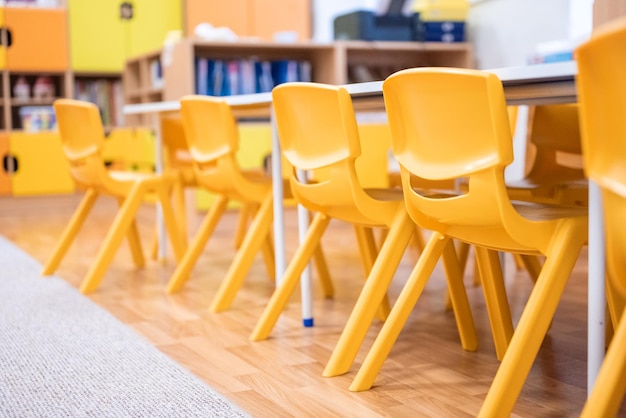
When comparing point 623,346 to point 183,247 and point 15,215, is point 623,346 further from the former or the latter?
point 15,215

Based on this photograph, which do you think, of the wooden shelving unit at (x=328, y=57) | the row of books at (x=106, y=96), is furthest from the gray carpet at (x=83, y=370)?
the row of books at (x=106, y=96)

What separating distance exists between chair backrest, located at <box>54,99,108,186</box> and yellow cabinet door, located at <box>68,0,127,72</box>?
2.88 m

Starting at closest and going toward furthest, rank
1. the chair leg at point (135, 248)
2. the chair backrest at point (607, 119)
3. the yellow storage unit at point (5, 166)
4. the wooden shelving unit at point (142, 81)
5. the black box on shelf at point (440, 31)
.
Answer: the chair backrest at point (607, 119), the chair leg at point (135, 248), the black box on shelf at point (440, 31), the wooden shelving unit at point (142, 81), the yellow storage unit at point (5, 166)

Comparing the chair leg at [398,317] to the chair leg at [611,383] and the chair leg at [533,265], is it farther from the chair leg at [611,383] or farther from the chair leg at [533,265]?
the chair leg at [533,265]

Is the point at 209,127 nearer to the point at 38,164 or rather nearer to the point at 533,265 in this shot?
the point at 533,265

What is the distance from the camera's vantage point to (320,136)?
2.04 m

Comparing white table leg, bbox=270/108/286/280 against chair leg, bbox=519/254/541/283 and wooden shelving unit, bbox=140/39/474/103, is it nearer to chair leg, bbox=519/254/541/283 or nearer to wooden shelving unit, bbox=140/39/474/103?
chair leg, bbox=519/254/541/283

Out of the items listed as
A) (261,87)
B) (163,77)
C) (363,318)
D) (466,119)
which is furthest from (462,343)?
(163,77)

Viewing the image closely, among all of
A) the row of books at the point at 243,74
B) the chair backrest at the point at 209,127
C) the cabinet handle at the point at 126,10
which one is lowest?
the chair backrest at the point at 209,127

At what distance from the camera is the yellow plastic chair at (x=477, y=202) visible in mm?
1461

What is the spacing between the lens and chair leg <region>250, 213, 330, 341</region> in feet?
7.25

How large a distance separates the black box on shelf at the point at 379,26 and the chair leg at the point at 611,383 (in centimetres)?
384

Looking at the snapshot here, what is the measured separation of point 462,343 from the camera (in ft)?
7.00

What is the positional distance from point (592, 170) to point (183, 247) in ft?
8.07
